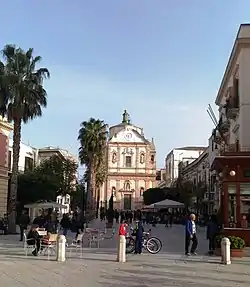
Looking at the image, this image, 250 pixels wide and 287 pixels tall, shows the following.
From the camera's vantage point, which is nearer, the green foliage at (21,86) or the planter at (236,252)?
the planter at (236,252)

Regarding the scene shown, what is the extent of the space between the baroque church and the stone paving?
87954mm

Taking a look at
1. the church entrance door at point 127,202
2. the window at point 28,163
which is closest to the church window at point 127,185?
the church entrance door at point 127,202

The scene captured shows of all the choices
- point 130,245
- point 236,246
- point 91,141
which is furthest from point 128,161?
point 236,246

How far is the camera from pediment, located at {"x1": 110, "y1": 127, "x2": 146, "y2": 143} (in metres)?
109

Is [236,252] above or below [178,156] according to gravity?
below

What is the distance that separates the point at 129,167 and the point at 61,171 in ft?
144

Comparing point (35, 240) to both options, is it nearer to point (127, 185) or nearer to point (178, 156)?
point (127, 185)

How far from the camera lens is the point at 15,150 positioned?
113 ft

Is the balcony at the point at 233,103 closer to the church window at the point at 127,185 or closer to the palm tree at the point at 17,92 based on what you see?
the palm tree at the point at 17,92

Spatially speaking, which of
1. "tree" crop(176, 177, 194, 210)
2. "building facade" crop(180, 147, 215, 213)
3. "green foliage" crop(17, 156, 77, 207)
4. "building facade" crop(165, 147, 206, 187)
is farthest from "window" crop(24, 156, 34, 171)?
"building facade" crop(165, 147, 206, 187)

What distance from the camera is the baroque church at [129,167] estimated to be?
10831 centimetres

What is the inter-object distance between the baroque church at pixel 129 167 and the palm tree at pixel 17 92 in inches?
2833

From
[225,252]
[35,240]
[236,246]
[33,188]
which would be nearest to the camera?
[225,252]

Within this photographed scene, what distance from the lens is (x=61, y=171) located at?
65.6 metres
